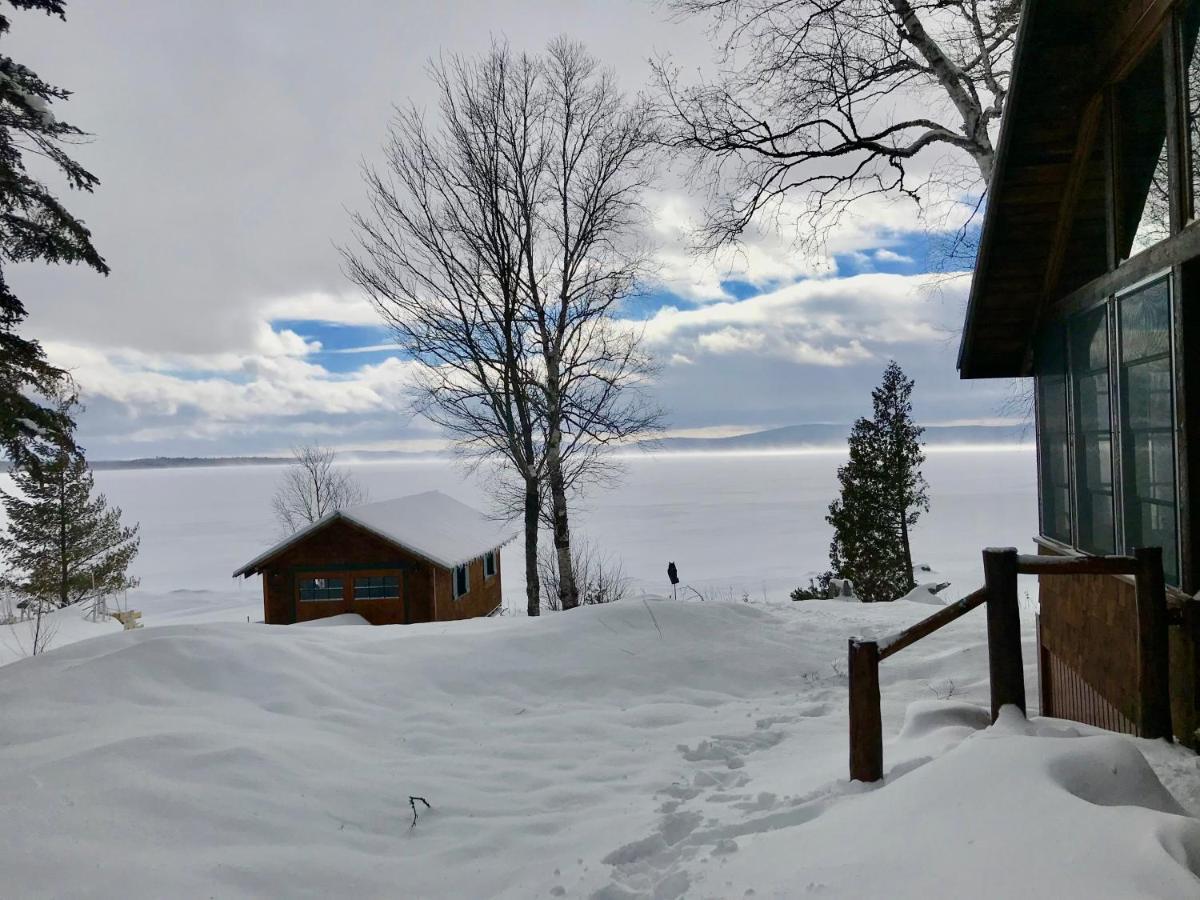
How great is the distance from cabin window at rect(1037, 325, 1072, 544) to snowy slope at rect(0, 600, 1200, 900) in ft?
5.93

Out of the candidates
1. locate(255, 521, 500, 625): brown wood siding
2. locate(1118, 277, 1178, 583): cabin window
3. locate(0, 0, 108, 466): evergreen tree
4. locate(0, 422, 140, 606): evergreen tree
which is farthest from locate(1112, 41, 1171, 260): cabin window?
locate(0, 422, 140, 606): evergreen tree

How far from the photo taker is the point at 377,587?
19797 mm

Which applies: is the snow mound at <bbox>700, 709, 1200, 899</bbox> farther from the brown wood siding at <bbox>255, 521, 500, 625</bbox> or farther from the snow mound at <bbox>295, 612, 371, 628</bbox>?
the brown wood siding at <bbox>255, 521, 500, 625</bbox>

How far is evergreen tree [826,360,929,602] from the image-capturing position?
76.5 feet

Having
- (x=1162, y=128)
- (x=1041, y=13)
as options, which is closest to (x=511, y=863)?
(x=1162, y=128)

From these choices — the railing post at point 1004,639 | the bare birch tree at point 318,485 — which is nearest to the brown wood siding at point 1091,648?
the railing post at point 1004,639

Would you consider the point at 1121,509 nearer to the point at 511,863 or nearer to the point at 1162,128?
the point at 1162,128

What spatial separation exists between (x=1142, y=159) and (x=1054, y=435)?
2474mm

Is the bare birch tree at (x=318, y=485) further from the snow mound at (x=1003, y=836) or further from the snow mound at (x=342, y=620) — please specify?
the snow mound at (x=1003, y=836)

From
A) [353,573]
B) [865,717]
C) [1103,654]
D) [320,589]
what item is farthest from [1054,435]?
[320,589]

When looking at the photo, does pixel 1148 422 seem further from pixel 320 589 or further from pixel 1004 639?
pixel 320 589

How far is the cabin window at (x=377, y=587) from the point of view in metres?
19.7

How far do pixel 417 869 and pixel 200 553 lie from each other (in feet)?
216

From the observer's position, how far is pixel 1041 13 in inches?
204
